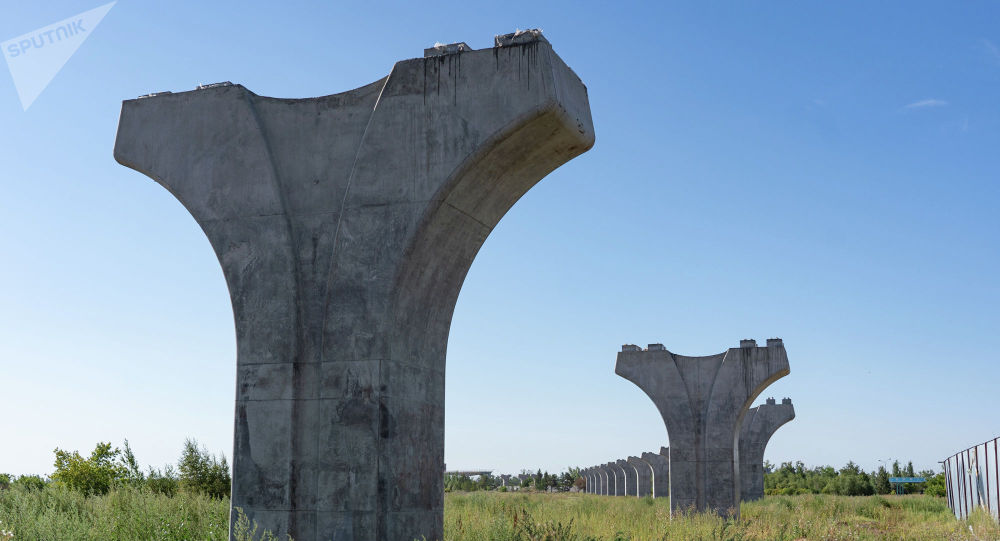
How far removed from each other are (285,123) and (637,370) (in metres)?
17.7

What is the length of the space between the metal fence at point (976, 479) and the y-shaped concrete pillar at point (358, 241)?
15.9 m

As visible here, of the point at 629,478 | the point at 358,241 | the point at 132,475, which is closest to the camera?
the point at 358,241

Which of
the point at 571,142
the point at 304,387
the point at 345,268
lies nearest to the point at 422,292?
the point at 345,268

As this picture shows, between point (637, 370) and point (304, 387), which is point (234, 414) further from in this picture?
point (637, 370)

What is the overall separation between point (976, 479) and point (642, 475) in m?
31.9

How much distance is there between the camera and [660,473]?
149 ft

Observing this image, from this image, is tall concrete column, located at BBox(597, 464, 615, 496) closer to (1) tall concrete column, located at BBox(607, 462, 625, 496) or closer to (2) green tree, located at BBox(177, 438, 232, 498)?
(1) tall concrete column, located at BBox(607, 462, 625, 496)

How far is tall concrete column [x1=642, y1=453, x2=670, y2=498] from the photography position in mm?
41406

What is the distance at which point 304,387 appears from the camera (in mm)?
9305

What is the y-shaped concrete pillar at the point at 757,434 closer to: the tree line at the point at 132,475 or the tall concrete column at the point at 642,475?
the tall concrete column at the point at 642,475

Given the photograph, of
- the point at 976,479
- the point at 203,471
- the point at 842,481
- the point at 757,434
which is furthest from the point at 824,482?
the point at 203,471

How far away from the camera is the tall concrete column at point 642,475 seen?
52.6 m

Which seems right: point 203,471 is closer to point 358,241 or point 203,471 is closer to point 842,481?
point 358,241

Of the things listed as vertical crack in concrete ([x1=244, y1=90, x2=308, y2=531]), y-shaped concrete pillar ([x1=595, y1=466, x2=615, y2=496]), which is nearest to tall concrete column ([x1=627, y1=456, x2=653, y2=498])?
y-shaped concrete pillar ([x1=595, y1=466, x2=615, y2=496])
